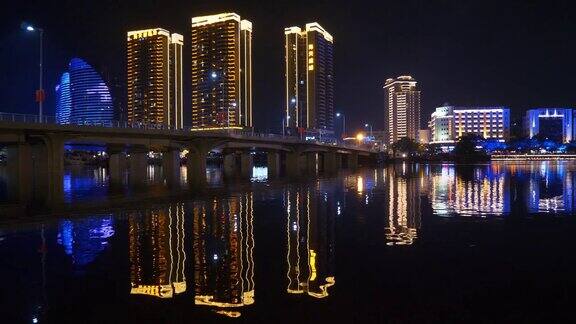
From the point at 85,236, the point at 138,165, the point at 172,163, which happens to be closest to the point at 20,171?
the point at 172,163

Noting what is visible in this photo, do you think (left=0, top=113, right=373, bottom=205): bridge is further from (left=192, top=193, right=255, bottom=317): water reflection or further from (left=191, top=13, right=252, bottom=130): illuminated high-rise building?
(left=191, top=13, right=252, bottom=130): illuminated high-rise building

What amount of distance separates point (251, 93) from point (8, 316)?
183935mm

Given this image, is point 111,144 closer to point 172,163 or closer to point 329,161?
point 172,163

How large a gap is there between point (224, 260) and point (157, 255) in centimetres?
266

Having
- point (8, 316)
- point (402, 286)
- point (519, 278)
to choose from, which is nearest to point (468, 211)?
point (519, 278)

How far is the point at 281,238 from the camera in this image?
68.6 feet

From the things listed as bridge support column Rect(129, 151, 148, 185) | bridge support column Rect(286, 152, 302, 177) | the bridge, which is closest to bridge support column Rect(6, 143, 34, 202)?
the bridge

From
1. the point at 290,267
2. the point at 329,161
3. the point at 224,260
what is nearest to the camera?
the point at 290,267

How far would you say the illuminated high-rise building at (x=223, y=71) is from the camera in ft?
545

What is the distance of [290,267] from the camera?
15.7 m

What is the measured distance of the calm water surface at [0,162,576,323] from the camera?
11.6m

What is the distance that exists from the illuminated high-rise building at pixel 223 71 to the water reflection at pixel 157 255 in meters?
137

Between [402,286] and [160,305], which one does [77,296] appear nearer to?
[160,305]

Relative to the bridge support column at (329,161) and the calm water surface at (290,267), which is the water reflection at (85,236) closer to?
the calm water surface at (290,267)
